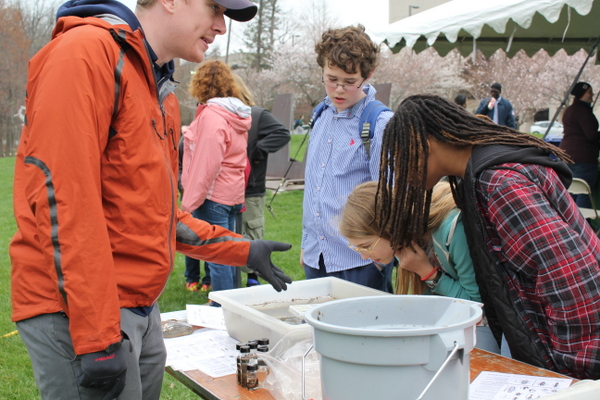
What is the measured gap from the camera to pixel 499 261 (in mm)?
1700

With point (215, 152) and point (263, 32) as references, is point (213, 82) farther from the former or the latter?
point (263, 32)

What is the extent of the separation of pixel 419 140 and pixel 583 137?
17.8 feet

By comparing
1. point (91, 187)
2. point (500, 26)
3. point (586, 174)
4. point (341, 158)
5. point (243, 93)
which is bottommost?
point (586, 174)

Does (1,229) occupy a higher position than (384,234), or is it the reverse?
(384,234)

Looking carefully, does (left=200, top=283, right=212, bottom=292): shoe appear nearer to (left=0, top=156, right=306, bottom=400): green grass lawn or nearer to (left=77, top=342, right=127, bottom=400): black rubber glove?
(left=0, top=156, right=306, bottom=400): green grass lawn

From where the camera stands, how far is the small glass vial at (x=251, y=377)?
5.54 ft

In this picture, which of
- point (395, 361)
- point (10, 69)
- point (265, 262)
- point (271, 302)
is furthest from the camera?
point (10, 69)

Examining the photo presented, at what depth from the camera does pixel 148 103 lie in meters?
1.56

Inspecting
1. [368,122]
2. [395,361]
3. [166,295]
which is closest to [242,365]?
[395,361]

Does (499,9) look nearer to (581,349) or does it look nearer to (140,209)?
(581,349)

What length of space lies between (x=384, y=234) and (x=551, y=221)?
2.27 ft

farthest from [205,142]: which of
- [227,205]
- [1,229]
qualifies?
[1,229]

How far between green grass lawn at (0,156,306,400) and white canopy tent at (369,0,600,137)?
258 cm

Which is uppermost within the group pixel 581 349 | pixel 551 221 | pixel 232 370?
pixel 551 221
